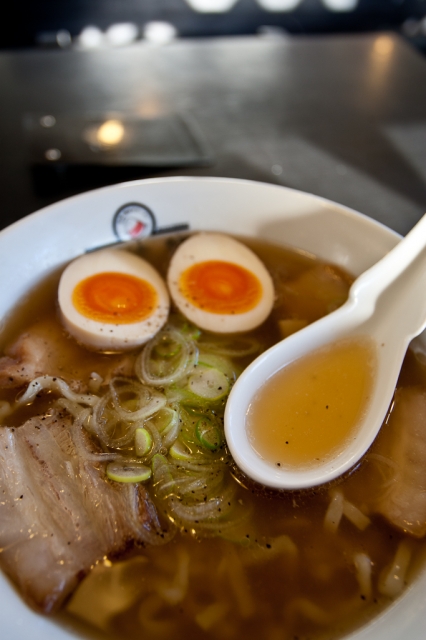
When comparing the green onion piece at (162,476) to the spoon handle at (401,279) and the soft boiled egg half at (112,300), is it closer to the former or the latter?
the soft boiled egg half at (112,300)

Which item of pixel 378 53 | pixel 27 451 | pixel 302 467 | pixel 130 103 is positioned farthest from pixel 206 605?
pixel 378 53

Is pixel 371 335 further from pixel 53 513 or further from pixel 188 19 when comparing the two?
pixel 188 19

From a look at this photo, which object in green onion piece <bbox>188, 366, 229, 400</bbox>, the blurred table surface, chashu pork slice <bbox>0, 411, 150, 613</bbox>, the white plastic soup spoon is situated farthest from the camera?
the blurred table surface

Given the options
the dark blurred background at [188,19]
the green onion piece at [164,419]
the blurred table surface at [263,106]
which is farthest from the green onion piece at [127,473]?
the dark blurred background at [188,19]

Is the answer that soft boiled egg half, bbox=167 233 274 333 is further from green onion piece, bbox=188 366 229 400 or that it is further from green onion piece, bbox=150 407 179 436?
green onion piece, bbox=150 407 179 436

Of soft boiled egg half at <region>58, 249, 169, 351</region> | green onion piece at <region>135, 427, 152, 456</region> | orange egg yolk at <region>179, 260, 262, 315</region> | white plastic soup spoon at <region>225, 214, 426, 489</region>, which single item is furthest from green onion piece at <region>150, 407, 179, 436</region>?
orange egg yolk at <region>179, 260, 262, 315</region>

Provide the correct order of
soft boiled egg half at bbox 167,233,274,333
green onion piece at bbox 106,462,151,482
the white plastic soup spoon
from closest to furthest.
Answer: green onion piece at bbox 106,462,151,482 → the white plastic soup spoon → soft boiled egg half at bbox 167,233,274,333

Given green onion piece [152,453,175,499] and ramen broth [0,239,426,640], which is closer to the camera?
ramen broth [0,239,426,640]
